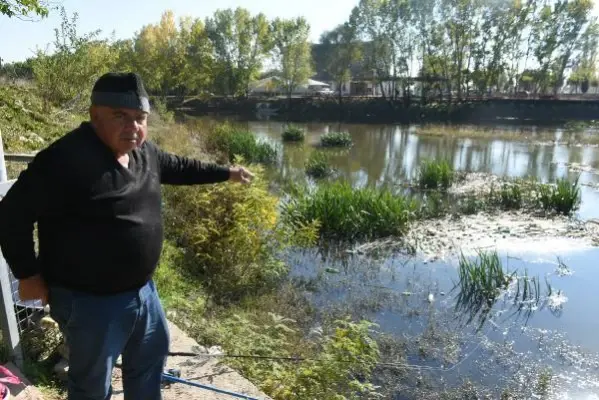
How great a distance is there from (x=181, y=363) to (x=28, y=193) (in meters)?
1.71

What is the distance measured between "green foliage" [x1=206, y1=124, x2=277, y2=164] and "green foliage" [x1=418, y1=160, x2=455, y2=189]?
5.04 meters

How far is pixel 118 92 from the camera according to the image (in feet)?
5.93

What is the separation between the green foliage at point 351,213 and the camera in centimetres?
Result: 777

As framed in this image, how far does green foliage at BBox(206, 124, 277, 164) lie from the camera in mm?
14281

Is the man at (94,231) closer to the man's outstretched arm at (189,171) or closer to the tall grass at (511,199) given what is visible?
the man's outstretched arm at (189,171)

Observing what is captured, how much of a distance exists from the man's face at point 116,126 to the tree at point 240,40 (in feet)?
163

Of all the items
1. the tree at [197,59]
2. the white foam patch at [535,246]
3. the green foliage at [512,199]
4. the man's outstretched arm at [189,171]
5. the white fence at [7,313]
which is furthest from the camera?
the tree at [197,59]

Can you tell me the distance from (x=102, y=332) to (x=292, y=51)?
168 ft

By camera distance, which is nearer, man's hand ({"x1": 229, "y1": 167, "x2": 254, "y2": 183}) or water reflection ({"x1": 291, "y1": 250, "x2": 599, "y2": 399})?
man's hand ({"x1": 229, "y1": 167, "x2": 254, "y2": 183})

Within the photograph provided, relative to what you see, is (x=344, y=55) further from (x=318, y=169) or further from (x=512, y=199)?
(x=512, y=199)

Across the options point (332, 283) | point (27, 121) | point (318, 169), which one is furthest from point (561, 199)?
point (27, 121)

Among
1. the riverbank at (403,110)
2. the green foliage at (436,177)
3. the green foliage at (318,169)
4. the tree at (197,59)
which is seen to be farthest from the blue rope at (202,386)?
the tree at (197,59)

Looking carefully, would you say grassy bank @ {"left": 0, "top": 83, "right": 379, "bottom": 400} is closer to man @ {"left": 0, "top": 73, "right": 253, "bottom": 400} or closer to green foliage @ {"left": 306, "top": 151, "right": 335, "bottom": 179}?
man @ {"left": 0, "top": 73, "right": 253, "bottom": 400}

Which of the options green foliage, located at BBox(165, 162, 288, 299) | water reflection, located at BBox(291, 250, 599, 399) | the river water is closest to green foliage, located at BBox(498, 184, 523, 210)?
the river water
